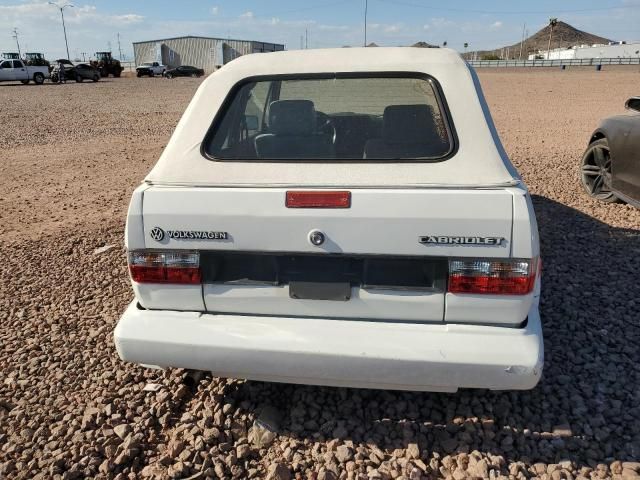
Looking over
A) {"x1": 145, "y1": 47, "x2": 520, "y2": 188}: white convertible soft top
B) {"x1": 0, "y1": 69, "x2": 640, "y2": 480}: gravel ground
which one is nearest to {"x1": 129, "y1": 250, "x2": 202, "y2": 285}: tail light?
{"x1": 145, "y1": 47, "x2": 520, "y2": 188}: white convertible soft top

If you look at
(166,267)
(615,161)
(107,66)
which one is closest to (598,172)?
(615,161)

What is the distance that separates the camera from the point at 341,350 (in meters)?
2.13

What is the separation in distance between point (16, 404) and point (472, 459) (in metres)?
2.45

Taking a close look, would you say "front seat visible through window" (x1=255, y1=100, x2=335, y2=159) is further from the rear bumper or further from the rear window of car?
the rear bumper

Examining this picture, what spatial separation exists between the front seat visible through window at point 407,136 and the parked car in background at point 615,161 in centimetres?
373

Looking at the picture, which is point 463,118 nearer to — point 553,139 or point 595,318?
point 595,318

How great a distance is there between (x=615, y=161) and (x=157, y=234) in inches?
217

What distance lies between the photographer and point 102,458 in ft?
8.04

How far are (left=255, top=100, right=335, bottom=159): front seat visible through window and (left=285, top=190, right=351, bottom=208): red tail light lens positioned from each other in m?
0.43

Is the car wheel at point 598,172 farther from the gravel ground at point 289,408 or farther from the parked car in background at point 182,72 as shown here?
the parked car in background at point 182,72

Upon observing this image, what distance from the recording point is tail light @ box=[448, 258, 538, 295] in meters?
2.06

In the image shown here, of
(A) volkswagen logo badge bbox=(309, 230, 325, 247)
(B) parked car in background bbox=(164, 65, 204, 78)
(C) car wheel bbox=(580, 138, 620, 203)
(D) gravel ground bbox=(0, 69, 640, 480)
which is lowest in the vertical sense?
(B) parked car in background bbox=(164, 65, 204, 78)

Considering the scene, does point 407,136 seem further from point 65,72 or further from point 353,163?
point 65,72

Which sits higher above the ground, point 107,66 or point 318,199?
point 318,199
